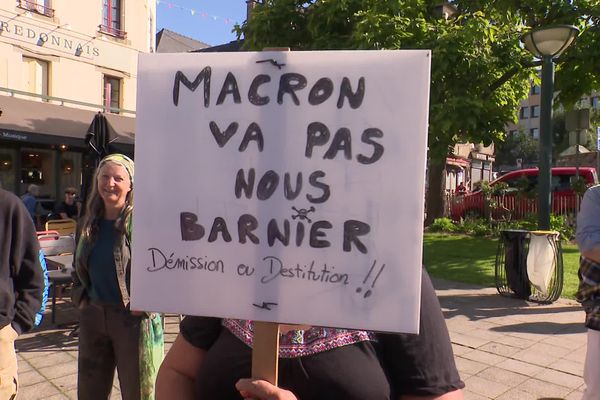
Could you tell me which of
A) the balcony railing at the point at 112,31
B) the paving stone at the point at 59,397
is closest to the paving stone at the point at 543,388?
the paving stone at the point at 59,397

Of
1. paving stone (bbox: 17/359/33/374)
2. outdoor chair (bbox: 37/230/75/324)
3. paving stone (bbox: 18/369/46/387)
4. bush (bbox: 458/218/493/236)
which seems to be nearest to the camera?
paving stone (bbox: 18/369/46/387)

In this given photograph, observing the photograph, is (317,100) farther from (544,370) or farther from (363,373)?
(544,370)

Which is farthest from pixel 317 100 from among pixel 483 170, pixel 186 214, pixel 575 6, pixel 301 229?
pixel 483 170

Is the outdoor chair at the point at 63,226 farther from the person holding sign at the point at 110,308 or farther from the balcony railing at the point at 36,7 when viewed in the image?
the balcony railing at the point at 36,7

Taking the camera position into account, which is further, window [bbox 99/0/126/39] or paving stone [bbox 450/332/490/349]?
window [bbox 99/0/126/39]

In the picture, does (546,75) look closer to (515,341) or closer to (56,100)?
(515,341)

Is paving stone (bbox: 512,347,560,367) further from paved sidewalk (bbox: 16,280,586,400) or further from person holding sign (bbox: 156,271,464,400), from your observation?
person holding sign (bbox: 156,271,464,400)

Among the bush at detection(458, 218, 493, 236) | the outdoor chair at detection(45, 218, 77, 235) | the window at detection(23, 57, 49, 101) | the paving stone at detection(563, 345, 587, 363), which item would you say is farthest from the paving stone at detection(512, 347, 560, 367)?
the window at detection(23, 57, 49, 101)

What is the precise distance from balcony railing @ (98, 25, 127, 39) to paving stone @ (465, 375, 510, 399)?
15.4 meters

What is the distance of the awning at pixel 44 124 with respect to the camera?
1079 cm

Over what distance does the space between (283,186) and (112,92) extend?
54.6ft

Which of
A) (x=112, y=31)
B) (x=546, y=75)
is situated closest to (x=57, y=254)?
(x=546, y=75)

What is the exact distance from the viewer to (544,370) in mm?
4258

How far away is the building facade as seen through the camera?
12109mm
